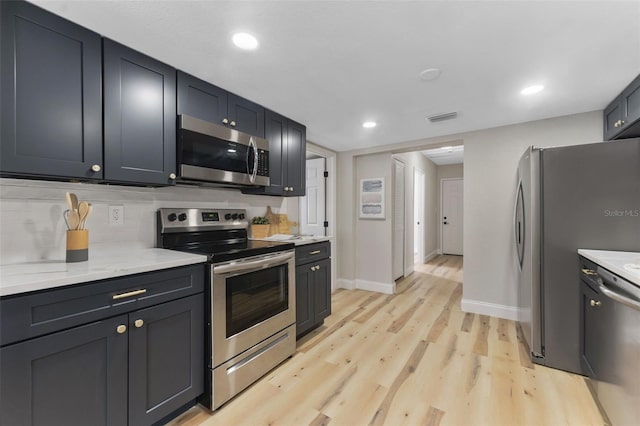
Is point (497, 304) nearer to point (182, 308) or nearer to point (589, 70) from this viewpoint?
point (589, 70)

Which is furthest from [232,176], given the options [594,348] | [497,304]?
[497,304]

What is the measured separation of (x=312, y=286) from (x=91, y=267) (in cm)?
181

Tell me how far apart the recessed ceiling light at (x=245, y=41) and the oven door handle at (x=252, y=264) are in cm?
137

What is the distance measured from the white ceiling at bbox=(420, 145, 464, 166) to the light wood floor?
134 inches

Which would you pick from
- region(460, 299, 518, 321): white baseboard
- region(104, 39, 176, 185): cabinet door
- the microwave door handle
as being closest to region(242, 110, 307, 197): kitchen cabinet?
the microwave door handle

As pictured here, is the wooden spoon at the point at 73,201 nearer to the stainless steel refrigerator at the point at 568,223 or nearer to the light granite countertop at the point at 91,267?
the light granite countertop at the point at 91,267

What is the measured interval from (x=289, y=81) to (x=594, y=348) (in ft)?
9.30

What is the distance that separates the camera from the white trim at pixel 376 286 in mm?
4078

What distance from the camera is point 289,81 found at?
6.86ft

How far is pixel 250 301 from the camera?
1.96 meters

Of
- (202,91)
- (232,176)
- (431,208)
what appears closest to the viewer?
(202,91)

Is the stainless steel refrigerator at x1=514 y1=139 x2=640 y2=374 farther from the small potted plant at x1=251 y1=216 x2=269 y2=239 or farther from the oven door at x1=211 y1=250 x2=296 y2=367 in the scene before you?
the small potted plant at x1=251 y1=216 x2=269 y2=239

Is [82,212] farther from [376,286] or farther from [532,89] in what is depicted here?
[376,286]

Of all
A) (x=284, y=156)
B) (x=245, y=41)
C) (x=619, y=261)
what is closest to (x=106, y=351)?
(x=245, y=41)
